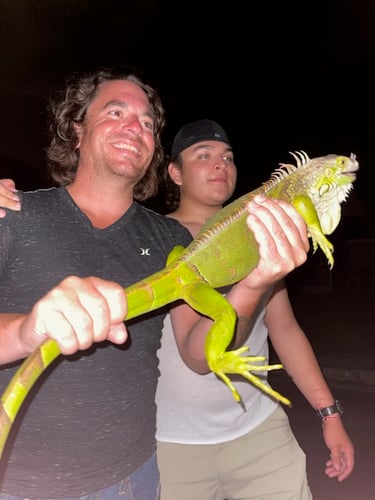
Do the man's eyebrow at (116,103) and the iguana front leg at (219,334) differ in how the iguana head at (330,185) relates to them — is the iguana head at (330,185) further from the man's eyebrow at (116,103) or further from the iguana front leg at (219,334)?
the man's eyebrow at (116,103)

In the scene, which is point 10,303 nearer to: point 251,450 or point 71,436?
point 71,436

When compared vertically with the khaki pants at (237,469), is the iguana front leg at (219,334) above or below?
above

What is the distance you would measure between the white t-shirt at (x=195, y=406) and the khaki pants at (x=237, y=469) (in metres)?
0.06

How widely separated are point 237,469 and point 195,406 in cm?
48

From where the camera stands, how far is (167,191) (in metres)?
4.66

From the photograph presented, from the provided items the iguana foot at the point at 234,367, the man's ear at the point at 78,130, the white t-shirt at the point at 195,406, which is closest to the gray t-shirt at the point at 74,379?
the iguana foot at the point at 234,367

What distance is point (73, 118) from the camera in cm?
315

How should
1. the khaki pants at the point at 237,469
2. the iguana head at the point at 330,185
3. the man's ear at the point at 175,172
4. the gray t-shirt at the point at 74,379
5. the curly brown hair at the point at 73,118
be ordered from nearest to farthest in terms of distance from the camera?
1. the gray t-shirt at the point at 74,379
2. the iguana head at the point at 330,185
3. the khaki pants at the point at 237,469
4. the curly brown hair at the point at 73,118
5. the man's ear at the point at 175,172

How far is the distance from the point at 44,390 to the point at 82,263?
59 cm

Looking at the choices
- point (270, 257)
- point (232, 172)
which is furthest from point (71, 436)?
point (232, 172)

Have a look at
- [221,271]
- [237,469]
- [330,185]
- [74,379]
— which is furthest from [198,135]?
[237,469]

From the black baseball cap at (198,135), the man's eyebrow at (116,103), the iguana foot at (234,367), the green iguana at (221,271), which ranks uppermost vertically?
the man's eyebrow at (116,103)

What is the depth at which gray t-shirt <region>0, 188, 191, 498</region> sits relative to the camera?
2064 mm

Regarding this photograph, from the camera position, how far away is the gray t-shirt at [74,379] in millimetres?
2064
